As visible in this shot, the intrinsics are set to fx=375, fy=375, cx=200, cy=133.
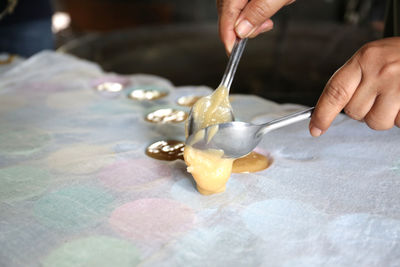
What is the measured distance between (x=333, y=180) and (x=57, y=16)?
→ 3.93 meters

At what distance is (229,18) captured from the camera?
744 millimetres

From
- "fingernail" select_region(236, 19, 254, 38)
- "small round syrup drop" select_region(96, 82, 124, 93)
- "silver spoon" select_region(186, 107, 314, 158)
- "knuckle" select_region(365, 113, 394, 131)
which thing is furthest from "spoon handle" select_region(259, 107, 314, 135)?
"small round syrup drop" select_region(96, 82, 124, 93)

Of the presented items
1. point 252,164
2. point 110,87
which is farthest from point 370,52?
point 110,87

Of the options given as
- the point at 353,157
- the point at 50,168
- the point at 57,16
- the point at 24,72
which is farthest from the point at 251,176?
the point at 57,16

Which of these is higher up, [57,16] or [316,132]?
[316,132]

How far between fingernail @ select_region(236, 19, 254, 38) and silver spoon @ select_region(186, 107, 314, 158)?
0.22 metres

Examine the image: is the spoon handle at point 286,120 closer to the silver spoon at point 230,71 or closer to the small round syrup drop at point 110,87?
the silver spoon at point 230,71

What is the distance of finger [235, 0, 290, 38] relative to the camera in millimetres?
705

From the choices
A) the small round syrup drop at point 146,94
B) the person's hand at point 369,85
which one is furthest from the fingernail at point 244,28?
the small round syrup drop at point 146,94

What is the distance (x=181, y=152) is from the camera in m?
0.74

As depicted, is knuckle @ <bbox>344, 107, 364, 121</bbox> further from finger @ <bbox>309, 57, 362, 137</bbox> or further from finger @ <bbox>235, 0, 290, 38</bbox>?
finger @ <bbox>235, 0, 290, 38</bbox>

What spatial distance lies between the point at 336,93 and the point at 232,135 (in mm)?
175

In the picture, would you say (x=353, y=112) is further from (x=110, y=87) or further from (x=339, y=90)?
(x=110, y=87)

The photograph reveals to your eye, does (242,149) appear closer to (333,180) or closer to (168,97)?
(333,180)
